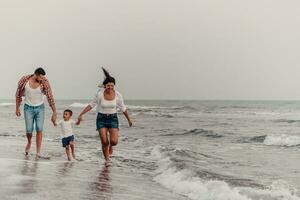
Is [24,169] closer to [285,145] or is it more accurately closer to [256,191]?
[256,191]

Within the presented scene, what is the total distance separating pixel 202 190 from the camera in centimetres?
643

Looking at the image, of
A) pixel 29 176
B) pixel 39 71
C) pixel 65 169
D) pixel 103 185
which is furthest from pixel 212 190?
pixel 39 71

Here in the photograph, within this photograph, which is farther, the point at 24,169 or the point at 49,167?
the point at 49,167

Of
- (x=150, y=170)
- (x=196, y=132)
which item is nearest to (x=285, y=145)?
(x=196, y=132)

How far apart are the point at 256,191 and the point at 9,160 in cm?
464

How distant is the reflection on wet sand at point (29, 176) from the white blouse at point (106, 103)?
1645 mm

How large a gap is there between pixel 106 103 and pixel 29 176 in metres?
2.78

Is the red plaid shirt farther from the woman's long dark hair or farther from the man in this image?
the woman's long dark hair

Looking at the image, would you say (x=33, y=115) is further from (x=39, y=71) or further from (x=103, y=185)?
(x=103, y=185)

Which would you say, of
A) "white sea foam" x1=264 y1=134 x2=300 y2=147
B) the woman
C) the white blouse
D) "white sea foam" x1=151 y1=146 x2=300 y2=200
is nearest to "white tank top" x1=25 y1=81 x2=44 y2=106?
the woman

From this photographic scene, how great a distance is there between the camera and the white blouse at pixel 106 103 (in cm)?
897

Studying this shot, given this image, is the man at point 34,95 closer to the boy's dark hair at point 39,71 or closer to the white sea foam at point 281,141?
the boy's dark hair at point 39,71

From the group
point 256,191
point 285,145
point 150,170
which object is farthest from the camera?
point 285,145

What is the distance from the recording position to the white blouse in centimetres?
897
